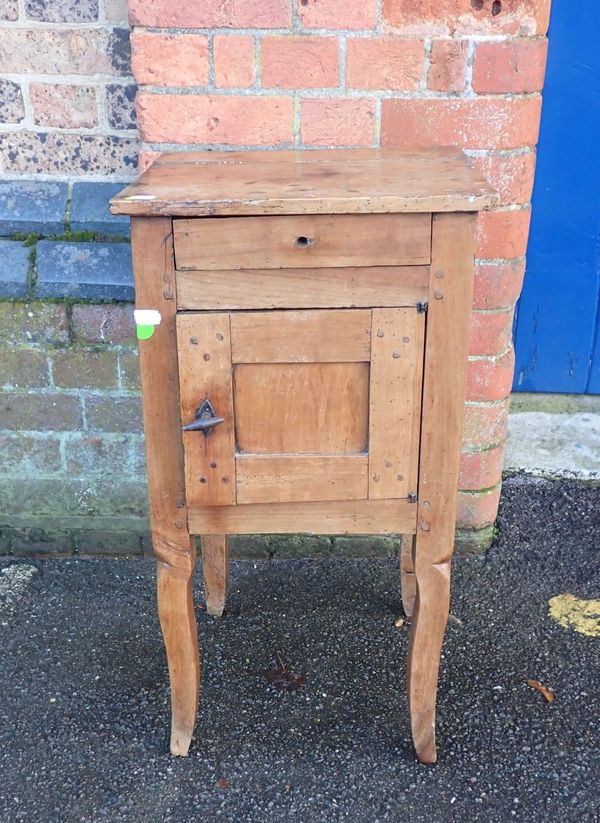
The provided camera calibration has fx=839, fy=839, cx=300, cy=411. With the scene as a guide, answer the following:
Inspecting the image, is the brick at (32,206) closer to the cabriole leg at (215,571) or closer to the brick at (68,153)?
the brick at (68,153)

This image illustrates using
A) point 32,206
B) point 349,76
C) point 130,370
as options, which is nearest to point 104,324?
point 130,370

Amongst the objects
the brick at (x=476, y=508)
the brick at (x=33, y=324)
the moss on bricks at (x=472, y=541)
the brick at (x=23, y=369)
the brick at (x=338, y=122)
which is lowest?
the moss on bricks at (x=472, y=541)

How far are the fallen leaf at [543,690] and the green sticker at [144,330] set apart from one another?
49.7 inches

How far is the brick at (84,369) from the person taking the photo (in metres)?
2.37

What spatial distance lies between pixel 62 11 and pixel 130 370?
95 centimetres

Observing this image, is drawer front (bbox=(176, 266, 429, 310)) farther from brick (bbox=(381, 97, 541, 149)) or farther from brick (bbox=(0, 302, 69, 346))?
brick (bbox=(0, 302, 69, 346))

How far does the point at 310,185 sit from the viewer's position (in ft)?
5.14

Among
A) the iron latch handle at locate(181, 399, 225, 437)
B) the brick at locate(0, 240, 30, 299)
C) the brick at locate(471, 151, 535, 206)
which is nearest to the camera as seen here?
the iron latch handle at locate(181, 399, 225, 437)

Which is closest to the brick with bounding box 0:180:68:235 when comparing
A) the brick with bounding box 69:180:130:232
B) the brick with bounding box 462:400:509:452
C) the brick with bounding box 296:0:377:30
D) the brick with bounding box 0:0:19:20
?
the brick with bounding box 69:180:130:232

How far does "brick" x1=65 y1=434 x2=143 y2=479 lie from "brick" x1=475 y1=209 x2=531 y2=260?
43.4 inches

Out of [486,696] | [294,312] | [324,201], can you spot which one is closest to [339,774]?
[486,696]

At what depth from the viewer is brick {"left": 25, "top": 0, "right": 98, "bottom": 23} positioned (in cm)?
218

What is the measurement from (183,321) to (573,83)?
1.56m

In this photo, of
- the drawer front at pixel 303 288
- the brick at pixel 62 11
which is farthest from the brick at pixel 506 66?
the brick at pixel 62 11
